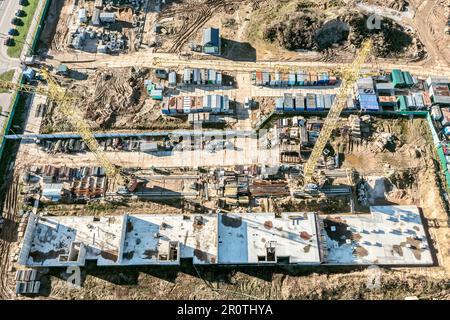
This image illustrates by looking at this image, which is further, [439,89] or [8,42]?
[8,42]

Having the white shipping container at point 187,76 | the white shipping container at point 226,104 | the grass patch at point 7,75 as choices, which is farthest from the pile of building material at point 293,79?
the grass patch at point 7,75

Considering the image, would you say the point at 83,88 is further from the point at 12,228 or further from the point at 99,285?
the point at 99,285

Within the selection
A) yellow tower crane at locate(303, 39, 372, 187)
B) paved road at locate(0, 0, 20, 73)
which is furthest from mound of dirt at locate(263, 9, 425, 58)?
paved road at locate(0, 0, 20, 73)

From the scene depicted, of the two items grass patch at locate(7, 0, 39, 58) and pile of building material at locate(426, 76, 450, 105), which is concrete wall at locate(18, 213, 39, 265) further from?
pile of building material at locate(426, 76, 450, 105)

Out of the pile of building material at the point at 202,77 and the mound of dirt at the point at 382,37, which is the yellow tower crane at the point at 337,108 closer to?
the mound of dirt at the point at 382,37

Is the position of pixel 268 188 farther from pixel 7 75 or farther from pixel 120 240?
pixel 7 75

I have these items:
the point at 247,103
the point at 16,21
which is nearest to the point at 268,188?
the point at 247,103
